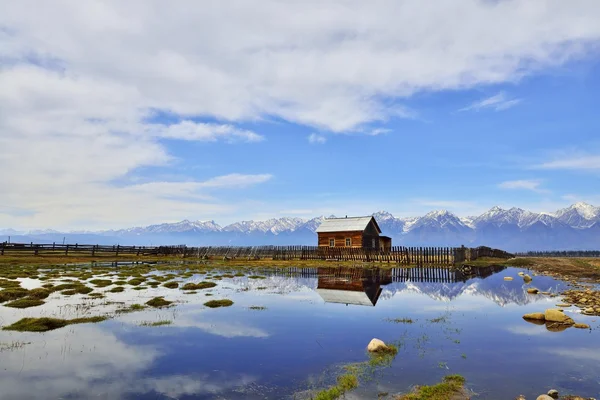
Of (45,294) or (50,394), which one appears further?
(45,294)

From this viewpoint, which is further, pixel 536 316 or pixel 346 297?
pixel 346 297

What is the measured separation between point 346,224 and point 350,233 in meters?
3.08

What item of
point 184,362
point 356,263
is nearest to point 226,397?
point 184,362

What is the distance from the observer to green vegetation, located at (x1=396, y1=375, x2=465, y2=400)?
8766mm

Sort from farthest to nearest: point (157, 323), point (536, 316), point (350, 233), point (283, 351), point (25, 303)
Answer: point (350, 233), point (25, 303), point (536, 316), point (157, 323), point (283, 351)

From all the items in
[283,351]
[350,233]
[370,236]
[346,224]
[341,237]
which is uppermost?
[346,224]

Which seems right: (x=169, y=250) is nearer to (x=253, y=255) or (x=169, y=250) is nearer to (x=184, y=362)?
(x=253, y=255)

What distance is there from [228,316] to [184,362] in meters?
6.79

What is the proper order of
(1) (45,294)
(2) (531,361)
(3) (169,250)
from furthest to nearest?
(3) (169,250) < (1) (45,294) < (2) (531,361)

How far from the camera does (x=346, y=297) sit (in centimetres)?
2373

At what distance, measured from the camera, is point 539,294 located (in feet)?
84.6

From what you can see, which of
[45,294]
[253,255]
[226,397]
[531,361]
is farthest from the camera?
[253,255]

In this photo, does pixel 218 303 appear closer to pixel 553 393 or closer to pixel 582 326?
pixel 553 393

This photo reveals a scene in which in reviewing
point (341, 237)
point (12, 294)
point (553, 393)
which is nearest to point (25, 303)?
point (12, 294)
